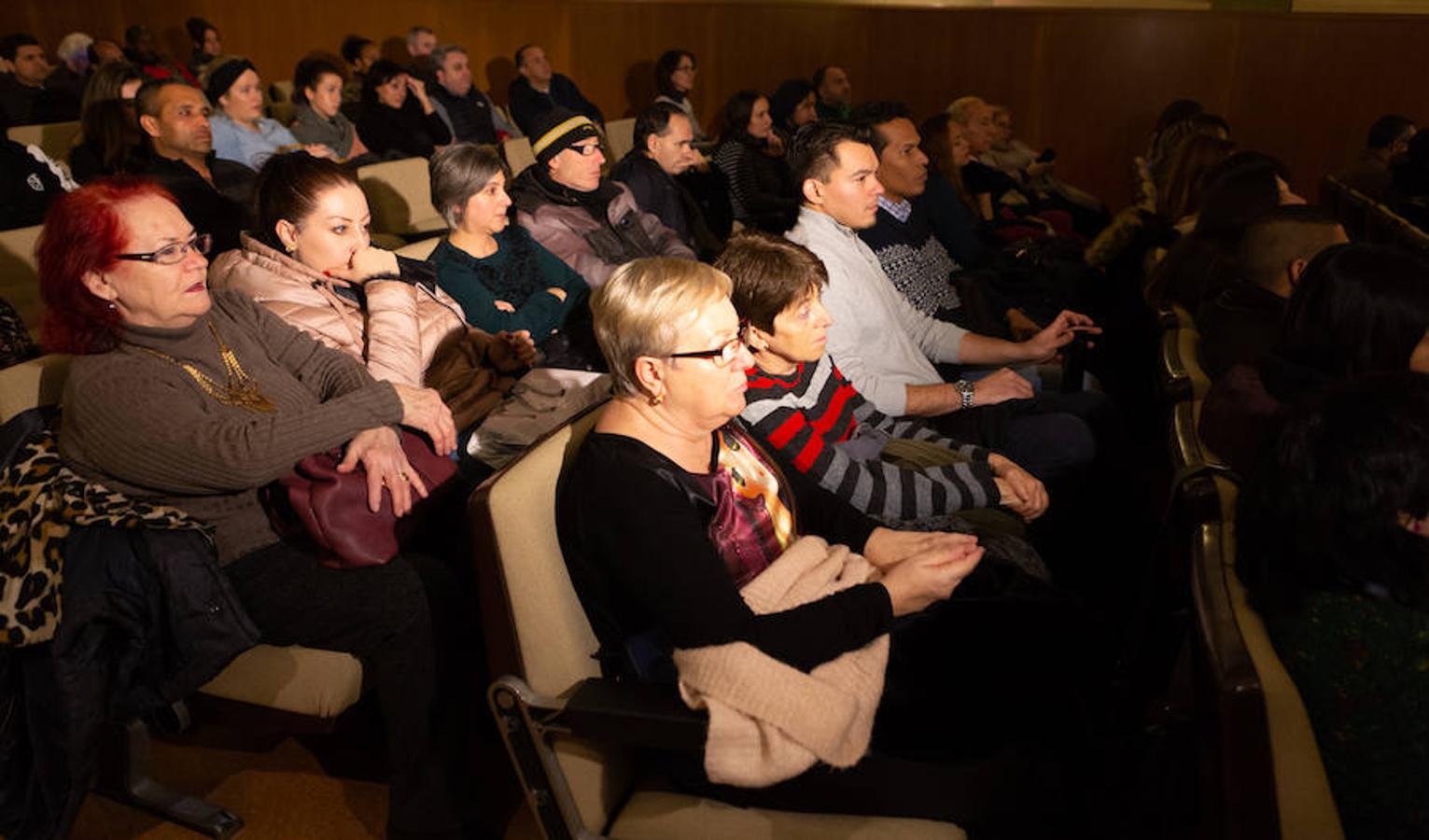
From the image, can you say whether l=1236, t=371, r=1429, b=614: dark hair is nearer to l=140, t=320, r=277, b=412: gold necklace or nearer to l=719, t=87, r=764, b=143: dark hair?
l=140, t=320, r=277, b=412: gold necklace

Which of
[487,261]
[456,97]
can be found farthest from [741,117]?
[487,261]

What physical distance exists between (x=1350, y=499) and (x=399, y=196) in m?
3.66

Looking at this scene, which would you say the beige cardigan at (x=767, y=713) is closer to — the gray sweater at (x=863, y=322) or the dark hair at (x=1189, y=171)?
the gray sweater at (x=863, y=322)

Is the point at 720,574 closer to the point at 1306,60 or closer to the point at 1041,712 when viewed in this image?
the point at 1041,712

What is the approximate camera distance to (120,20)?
9805 mm

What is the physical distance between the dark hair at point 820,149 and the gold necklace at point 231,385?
1.44 m

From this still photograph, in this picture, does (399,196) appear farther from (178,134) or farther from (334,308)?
(334,308)

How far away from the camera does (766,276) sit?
6.39 feet

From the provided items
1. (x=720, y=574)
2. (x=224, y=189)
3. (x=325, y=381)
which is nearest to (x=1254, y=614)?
(x=720, y=574)

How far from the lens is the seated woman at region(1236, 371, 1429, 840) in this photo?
46.9 inches

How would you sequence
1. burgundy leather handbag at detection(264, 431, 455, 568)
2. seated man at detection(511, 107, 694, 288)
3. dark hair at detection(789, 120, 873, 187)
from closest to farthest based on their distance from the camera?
burgundy leather handbag at detection(264, 431, 455, 568) < dark hair at detection(789, 120, 873, 187) < seated man at detection(511, 107, 694, 288)

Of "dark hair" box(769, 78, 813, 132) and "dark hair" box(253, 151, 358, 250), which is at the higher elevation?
"dark hair" box(253, 151, 358, 250)

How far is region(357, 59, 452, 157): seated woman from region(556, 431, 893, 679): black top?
5327 mm

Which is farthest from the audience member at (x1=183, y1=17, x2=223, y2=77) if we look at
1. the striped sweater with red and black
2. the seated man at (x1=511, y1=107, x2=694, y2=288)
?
the striped sweater with red and black
